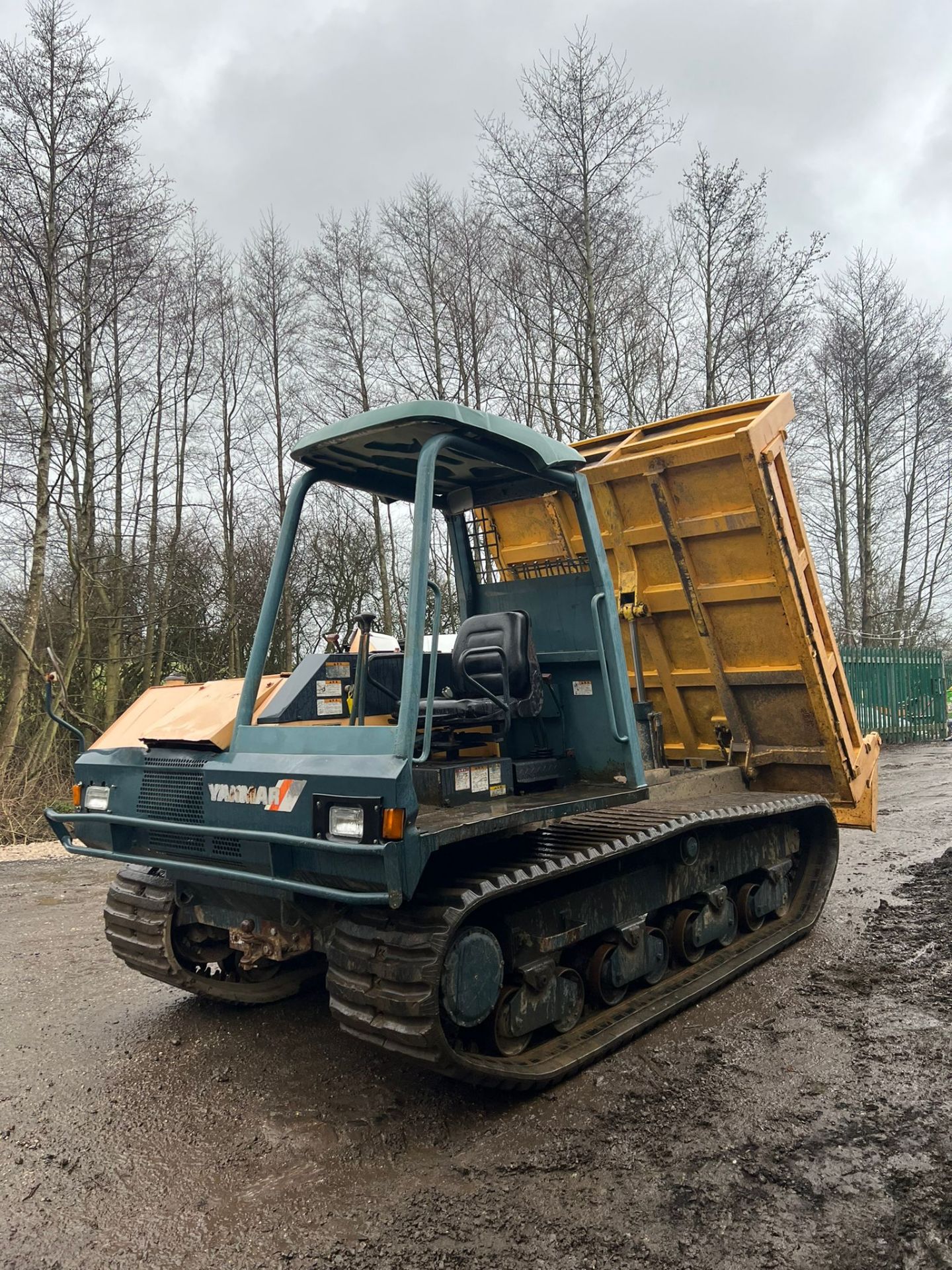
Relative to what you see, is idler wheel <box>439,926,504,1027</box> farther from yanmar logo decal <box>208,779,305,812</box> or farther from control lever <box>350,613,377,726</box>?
control lever <box>350,613,377,726</box>

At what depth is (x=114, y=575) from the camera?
605 inches

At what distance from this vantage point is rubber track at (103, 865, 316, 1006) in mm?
4332

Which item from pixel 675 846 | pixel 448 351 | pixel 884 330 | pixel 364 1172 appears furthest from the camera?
pixel 884 330

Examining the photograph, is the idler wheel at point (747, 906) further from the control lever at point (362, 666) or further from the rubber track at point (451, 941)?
the control lever at point (362, 666)

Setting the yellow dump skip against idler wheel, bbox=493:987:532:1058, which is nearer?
idler wheel, bbox=493:987:532:1058

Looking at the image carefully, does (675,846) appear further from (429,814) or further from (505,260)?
(505,260)

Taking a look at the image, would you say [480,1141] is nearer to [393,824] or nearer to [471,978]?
[471,978]

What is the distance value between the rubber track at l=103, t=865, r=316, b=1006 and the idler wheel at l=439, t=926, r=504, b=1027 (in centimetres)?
152

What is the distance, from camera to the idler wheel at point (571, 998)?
4070 millimetres

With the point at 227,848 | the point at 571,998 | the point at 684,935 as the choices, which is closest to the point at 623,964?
the point at 571,998

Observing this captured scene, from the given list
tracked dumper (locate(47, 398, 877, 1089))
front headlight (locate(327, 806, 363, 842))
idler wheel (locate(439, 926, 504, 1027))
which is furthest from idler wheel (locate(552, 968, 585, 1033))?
front headlight (locate(327, 806, 363, 842))

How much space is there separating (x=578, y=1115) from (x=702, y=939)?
1734mm

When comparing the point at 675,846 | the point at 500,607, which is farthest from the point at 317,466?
the point at 675,846

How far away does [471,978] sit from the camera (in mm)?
3395
